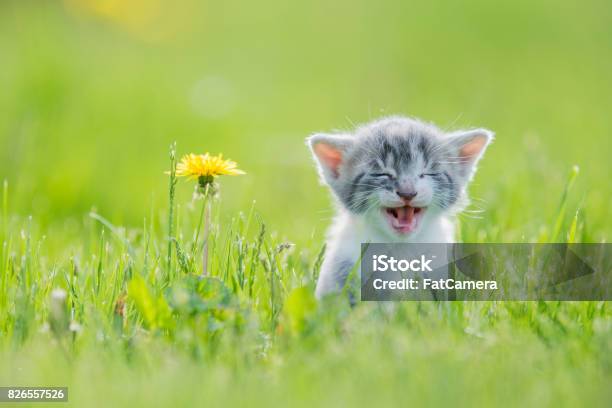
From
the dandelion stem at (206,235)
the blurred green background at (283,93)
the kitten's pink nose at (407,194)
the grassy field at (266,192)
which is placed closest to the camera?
the grassy field at (266,192)

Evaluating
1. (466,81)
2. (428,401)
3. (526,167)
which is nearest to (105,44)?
(466,81)

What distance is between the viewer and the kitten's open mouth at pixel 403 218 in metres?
4.18

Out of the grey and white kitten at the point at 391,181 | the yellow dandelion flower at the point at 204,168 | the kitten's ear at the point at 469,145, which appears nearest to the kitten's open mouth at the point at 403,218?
the grey and white kitten at the point at 391,181

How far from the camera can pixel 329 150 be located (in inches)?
179

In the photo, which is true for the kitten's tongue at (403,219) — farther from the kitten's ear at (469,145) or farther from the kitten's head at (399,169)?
the kitten's ear at (469,145)

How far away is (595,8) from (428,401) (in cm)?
1578

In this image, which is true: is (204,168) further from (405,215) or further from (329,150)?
(405,215)

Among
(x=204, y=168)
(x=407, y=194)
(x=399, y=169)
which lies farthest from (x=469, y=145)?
(x=204, y=168)

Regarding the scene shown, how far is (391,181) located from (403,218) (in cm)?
19

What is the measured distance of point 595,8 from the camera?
1694 cm

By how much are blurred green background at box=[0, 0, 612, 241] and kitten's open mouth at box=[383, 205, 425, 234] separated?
0.50 meters

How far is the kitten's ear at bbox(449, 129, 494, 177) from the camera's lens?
4.48m

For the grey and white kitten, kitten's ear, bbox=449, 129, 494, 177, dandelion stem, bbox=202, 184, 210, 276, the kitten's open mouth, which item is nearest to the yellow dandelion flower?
dandelion stem, bbox=202, 184, 210, 276

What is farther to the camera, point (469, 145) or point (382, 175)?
point (469, 145)
